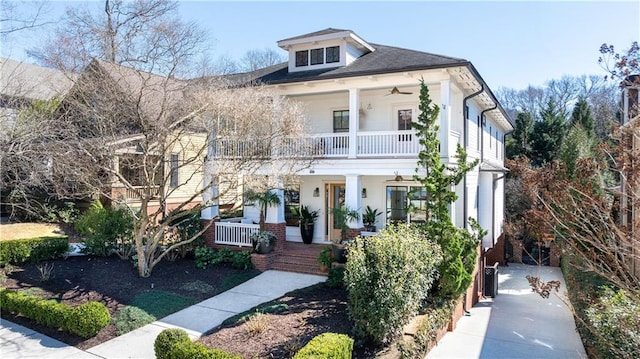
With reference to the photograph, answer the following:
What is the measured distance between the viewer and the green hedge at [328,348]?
19.3 feet

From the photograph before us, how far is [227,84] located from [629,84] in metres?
10.0

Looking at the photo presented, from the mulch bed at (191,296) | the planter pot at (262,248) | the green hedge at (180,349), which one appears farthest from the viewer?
the planter pot at (262,248)

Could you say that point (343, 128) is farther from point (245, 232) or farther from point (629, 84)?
point (629, 84)

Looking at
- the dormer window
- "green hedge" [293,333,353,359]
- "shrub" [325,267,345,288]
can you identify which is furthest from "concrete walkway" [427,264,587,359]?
the dormer window

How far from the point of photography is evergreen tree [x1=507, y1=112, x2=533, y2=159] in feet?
91.5

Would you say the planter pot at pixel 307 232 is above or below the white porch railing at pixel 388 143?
below

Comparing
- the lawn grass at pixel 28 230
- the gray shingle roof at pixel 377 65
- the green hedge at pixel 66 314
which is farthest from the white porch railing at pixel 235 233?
the lawn grass at pixel 28 230

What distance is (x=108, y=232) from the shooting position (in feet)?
44.3

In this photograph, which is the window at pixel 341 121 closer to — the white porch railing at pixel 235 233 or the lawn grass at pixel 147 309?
the white porch railing at pixel 235 233

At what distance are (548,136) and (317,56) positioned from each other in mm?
19155

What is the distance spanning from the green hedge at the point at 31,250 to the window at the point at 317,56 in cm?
1098

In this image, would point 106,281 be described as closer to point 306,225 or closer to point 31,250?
point 31,250

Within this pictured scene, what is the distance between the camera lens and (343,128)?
615 inches

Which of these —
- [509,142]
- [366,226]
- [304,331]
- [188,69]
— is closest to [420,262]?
[304,331]
